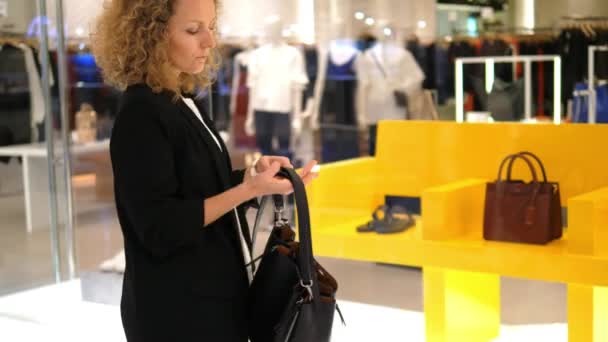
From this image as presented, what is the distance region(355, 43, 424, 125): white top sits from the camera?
6.08m

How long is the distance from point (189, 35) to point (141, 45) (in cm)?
10

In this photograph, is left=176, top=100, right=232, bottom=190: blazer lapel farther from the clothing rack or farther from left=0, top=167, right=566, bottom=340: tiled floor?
the clothing rack

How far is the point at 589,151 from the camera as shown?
3.95 metres

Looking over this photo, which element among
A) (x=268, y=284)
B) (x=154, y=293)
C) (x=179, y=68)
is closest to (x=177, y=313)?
(x=154, y=293)

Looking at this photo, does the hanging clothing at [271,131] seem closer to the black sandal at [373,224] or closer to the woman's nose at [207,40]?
the black sandal at [373,224]

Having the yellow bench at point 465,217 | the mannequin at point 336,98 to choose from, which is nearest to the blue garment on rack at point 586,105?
the yellow bench at point 465,217

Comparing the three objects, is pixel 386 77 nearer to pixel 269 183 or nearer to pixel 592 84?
pixel 592 84

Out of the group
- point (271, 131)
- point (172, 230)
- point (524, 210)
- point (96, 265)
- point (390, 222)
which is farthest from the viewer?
point (271, 131)

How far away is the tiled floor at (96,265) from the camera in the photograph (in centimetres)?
489

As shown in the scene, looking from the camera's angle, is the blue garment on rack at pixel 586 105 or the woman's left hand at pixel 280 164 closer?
the woman's left hand at pixel 280 164

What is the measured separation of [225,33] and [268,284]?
515cm

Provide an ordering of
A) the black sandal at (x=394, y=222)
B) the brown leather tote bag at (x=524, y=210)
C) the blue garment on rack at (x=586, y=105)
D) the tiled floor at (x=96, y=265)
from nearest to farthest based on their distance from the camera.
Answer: the brown leather tote bag at (x=524, y=210) < the black sandal at (x=394, y=222) < the blue garment on rack at (x=586, y=105) < the tiled floor at (x=96, y=265)

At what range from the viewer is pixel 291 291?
5.90 ft

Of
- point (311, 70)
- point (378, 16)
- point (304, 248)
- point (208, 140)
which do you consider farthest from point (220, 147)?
point (311, 70)
